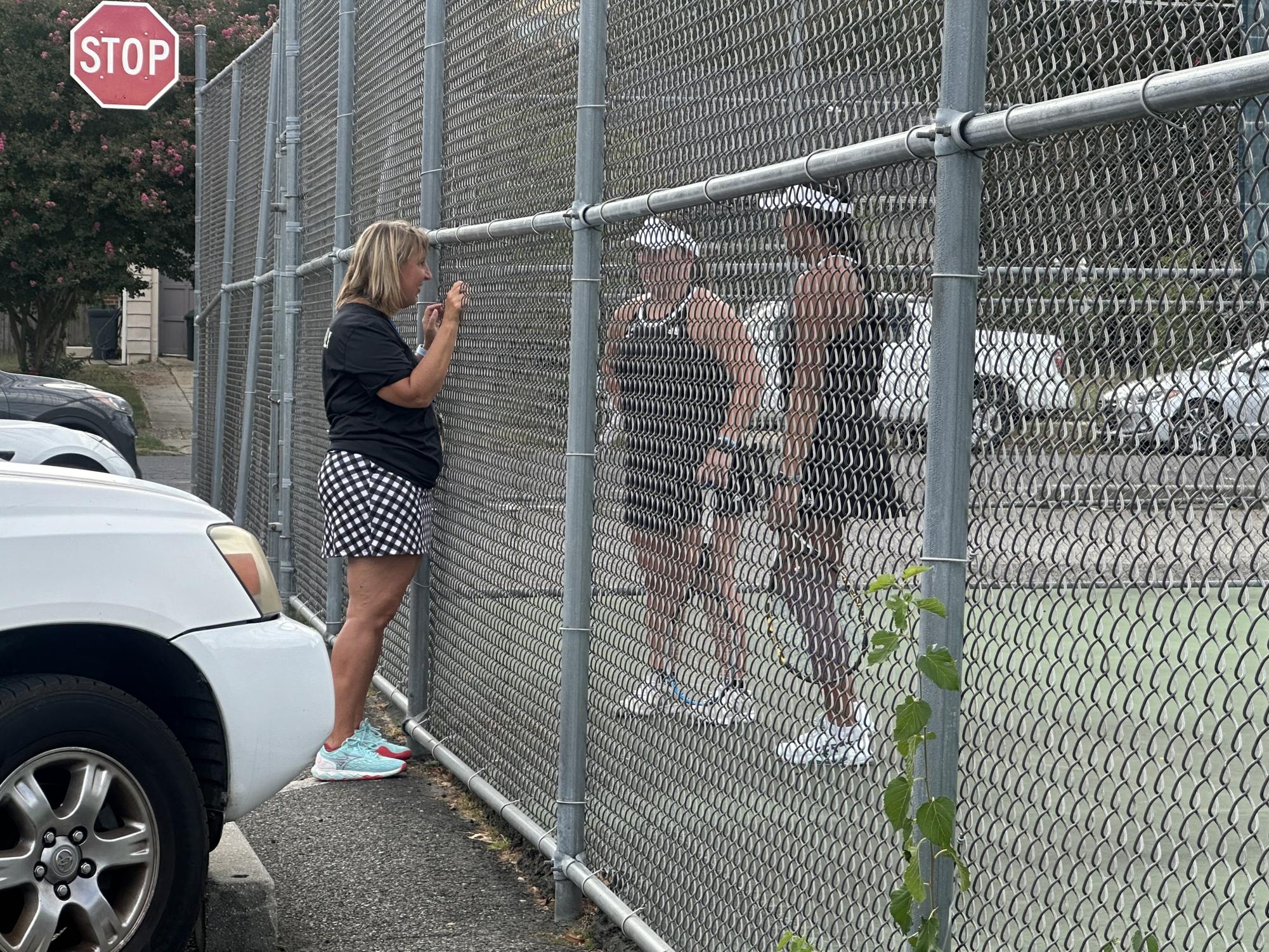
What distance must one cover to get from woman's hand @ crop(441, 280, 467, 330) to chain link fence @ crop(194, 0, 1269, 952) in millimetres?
111

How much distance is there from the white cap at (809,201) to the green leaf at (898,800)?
1.18 meters

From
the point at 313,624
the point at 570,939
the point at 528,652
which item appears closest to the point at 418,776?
the point at 528,652

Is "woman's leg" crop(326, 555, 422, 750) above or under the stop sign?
under

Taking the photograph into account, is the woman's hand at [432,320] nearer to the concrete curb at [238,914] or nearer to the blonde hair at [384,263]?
the blonde hair at [384,263]

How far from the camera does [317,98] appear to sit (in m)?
9.27

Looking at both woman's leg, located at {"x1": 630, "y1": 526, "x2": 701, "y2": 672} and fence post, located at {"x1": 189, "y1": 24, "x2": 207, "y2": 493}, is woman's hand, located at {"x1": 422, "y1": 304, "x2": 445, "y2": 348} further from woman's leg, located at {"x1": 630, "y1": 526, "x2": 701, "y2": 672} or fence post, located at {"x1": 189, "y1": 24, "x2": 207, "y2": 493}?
fence post, located at {"x1": 189, "y1": 24, "x2": 207, "y2": 493}

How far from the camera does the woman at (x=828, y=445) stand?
10.3 feet

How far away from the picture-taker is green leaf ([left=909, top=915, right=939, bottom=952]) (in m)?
2.72

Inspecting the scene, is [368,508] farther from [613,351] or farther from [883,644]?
[883,644]

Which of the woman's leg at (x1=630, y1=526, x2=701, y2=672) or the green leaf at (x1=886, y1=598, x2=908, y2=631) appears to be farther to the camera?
the woman's leg at (x1=630, y1=526, x2=701, y2=672)

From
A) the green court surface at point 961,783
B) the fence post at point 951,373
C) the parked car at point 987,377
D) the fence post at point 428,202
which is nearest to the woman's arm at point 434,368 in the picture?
the fence post at point 428,202

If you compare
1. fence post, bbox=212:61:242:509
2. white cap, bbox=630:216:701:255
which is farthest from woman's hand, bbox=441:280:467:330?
fence post, bbox=212:61:242:509

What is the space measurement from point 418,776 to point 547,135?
2.76m

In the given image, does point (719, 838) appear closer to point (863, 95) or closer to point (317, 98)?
point (863, 95)
